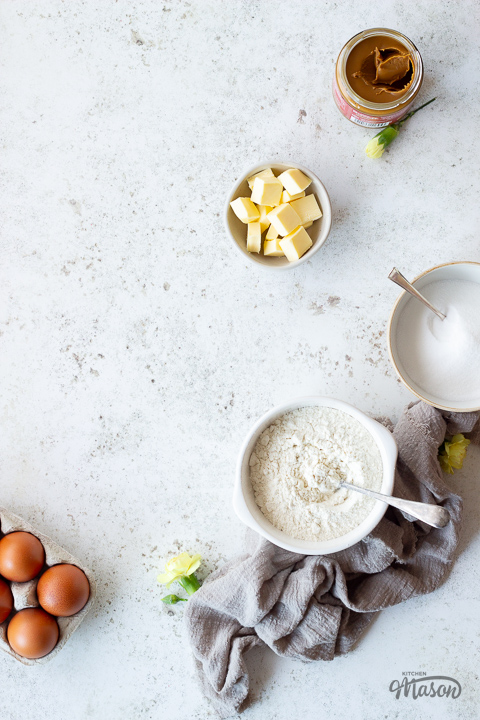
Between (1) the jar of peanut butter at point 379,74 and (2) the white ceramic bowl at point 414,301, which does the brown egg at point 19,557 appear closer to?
(2) the white ceramic bowl at point 414,301

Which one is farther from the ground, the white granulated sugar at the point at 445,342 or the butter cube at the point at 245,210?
the butter cube at the point at 245,210

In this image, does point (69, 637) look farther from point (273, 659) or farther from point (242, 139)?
point (242, 139)

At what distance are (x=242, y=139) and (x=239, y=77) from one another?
145mm

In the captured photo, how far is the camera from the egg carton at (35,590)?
1.27m

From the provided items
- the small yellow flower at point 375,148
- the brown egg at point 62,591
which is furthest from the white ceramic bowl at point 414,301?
the brown egg at point 62,591

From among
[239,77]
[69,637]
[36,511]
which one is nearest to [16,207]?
[239,77]

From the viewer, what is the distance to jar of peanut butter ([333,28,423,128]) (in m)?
1.22

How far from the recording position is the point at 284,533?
117 centimetres

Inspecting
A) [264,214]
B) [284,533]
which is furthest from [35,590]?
[264,214]

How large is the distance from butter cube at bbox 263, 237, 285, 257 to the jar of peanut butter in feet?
1.06

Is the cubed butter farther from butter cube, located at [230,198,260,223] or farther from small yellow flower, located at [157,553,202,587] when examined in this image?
small yellow flower, located at [157,553,202,587]

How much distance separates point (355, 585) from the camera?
1287mm

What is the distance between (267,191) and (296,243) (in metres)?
0.12

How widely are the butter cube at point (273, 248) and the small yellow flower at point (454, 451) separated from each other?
1.80 feet
